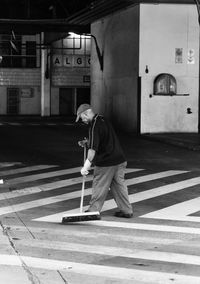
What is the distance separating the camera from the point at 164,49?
25906 millimetres

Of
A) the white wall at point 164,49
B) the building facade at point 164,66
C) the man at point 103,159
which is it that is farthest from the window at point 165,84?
the man at point 103,159

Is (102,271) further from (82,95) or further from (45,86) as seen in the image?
(82,95)

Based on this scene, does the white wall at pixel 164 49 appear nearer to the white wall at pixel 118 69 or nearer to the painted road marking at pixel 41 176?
the white wall at pixel 118 69

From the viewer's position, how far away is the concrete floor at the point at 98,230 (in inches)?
251

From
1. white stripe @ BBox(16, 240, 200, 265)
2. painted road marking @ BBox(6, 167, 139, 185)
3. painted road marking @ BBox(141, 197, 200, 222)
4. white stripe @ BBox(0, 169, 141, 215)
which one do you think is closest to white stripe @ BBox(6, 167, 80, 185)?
painted road marking @ BBox(6, 167, 139, 185)

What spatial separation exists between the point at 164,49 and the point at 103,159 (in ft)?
58.3

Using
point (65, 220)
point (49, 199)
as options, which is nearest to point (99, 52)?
point (49, 199)

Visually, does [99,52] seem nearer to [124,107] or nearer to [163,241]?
[124,107]

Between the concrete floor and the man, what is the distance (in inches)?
13.1

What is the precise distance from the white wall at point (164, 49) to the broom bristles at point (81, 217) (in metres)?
17.4

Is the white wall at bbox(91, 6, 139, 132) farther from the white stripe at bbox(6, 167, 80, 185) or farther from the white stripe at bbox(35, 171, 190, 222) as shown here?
the white stripe at bbox(35, 171, 190, 222)

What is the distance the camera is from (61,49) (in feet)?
159

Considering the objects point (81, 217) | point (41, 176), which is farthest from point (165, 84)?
point (81, 217)

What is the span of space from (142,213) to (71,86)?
40.4 m
